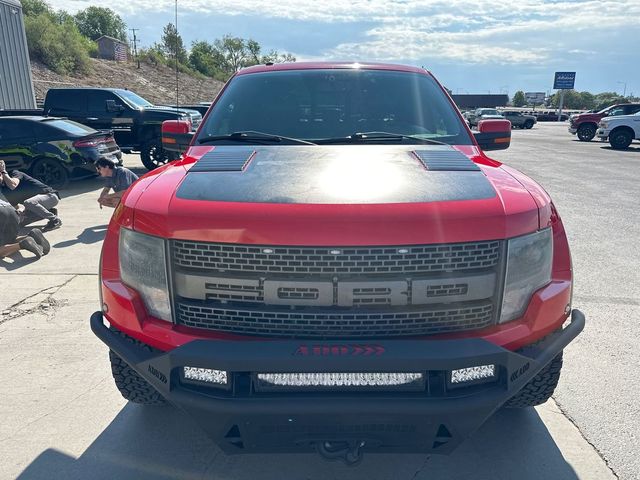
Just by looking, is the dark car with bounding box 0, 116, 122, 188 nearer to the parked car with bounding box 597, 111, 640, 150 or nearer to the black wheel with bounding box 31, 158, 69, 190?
the black wheel with bounding box 31, 158, 69, 190

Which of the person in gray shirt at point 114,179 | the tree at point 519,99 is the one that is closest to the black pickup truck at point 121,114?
the person in gray shirt at point 114,179

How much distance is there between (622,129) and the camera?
19922mm

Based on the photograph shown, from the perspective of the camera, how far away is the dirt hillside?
3434 centimetres

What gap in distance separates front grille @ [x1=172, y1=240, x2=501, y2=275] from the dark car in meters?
8.30

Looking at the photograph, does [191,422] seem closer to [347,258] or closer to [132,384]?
[132,384]

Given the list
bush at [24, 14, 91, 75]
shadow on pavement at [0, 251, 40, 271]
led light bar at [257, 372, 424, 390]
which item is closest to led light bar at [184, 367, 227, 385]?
led light bar at [257, 372, 424, 390]

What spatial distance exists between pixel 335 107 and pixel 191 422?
212cm

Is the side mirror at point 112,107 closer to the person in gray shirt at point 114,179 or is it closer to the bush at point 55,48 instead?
the person in gray shirt at point 114,179

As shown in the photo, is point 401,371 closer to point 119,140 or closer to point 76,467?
point 76,467

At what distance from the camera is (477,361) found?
1812 millimetres

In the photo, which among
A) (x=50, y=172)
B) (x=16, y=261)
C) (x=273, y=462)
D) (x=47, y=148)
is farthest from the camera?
(x=50, y=172)

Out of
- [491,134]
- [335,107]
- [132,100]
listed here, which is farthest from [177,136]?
[132,100]

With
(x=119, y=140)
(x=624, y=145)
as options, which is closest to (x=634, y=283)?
(x=119, y=140)

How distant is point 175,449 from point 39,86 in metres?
32.6
